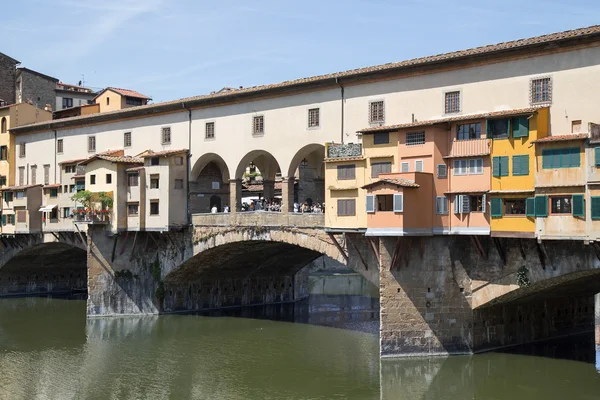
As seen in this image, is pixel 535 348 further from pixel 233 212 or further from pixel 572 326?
pixel 233 212

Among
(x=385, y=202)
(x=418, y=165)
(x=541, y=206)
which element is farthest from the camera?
(x=418, y=165)

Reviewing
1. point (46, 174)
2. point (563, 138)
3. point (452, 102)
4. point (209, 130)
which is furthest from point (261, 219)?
point (46, 174)

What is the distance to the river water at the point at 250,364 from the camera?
98.8 ft

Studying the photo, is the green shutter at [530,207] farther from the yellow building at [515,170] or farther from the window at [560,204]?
the window at [560,204]

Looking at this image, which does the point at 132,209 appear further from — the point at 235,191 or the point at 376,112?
the point at 376,112

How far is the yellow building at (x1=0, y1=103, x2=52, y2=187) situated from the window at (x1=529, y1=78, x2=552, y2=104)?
134ft

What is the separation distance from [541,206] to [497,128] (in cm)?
380

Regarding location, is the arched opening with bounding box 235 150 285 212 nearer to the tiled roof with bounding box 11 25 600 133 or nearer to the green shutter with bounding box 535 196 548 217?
the tiled roof with bounding box 11 25 600 133

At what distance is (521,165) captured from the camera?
29688mm

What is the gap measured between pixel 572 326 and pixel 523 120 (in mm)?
14602

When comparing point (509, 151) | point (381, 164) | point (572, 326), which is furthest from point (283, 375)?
point (572, 326)

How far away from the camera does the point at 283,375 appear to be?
3288 cm

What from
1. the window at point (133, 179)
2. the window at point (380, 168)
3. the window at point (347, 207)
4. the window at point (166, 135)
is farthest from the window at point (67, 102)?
the window at point (380, 168)

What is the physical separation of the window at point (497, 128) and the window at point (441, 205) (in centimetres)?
325
